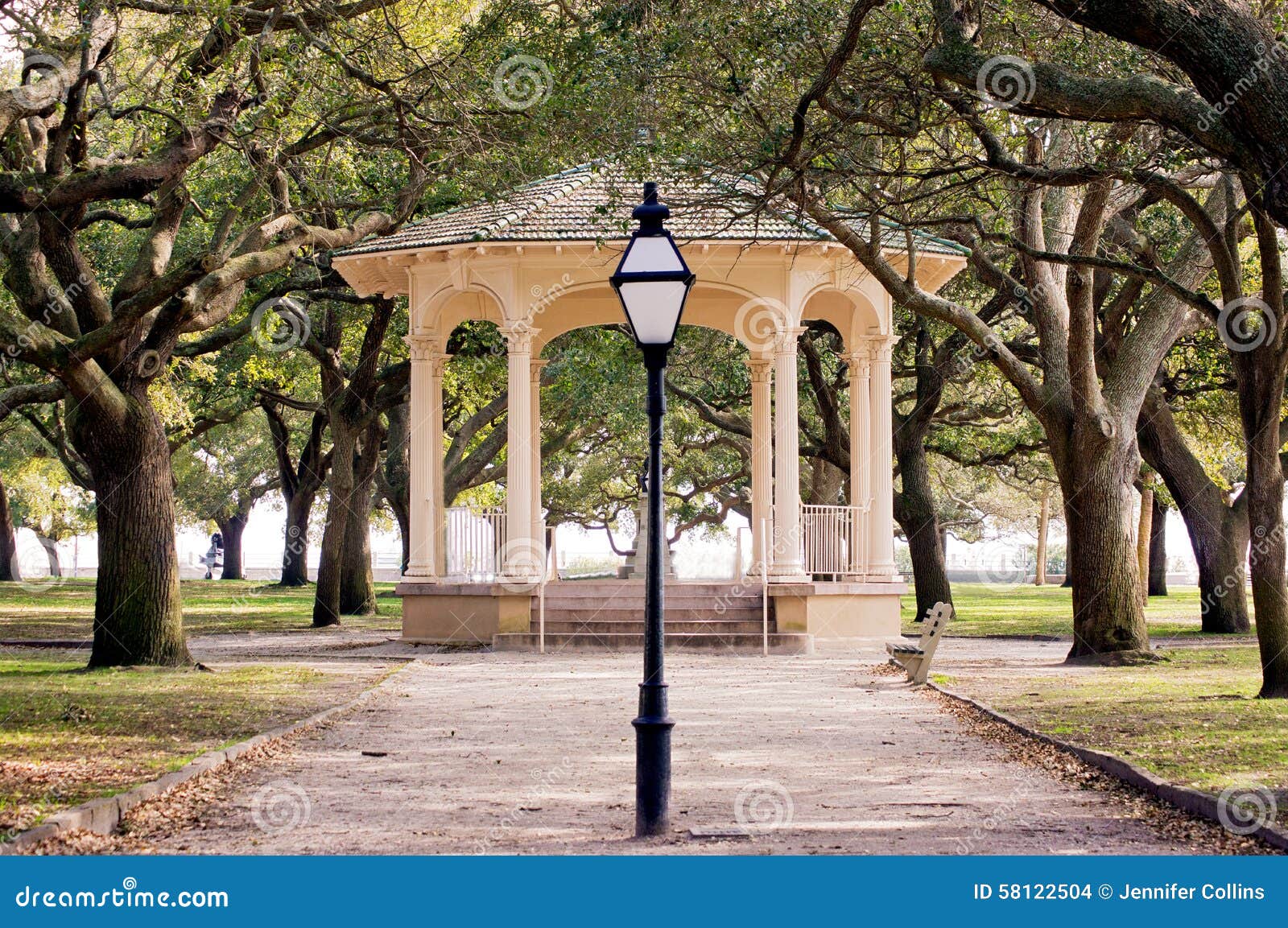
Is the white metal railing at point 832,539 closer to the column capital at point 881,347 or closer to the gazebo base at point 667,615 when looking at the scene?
the gazebo base at point 667,615

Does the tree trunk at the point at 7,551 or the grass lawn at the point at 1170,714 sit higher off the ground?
the tree trunk at the point at 7,551

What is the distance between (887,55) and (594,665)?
907 centimetres

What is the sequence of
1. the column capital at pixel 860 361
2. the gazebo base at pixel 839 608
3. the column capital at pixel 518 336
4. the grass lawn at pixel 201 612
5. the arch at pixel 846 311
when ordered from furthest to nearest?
the grass lawn at pixel 201 612 → the column capital at pixel 860 361 → the arch at pixel 846 311 → the column capital at pixel 518 336 → the gazebo base at pixel 839 608

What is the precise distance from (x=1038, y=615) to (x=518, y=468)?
16.0 metres

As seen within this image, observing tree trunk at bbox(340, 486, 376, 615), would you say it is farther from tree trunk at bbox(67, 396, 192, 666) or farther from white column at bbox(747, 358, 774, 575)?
tree trunk at bbox(67, 396, 192, 666)

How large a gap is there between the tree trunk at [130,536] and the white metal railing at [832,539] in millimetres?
9878

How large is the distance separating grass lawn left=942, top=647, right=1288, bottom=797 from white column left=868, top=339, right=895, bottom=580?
4.87 metres

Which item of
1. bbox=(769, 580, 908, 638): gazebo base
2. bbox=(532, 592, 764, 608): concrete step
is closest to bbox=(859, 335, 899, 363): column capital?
bbox=(769, 580, 908, 638): gazebo base

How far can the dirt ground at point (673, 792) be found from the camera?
7465 mm

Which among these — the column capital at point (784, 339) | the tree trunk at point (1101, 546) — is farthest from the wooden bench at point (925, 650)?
the column capital at point (784, 339)

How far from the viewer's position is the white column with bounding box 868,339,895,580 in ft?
71.7

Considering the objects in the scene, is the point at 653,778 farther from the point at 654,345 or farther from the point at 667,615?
the point at 667,615

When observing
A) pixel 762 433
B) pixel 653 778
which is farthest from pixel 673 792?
pixel 762 433

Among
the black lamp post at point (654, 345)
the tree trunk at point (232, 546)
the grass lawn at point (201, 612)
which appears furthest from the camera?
the tree trunk at point (232, 546)
